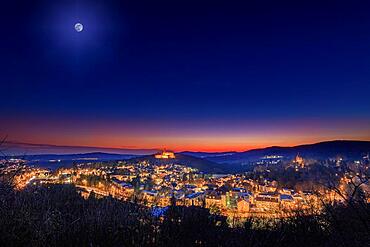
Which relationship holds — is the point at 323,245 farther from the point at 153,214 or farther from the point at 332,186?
the point at 153,214

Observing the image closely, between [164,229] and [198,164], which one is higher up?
[164,229]

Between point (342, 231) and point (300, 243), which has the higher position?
point (342, 231)

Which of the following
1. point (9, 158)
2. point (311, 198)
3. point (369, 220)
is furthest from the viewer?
point (311, 198)

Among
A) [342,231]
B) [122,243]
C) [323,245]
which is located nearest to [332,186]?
[342,231]

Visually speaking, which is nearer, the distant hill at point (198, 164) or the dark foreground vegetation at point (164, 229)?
the dark foreground vegetation at point (164, 229)

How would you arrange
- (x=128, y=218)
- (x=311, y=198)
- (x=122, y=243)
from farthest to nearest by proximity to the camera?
(x=311, y=198)
(x=128, y=218)
(x=122, y=243)

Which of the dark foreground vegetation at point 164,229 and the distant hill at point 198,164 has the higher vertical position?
the dark foreground vegetation at point 164,229

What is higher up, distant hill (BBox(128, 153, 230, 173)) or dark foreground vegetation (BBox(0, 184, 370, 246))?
dark foreground vegetation (BBox(0, 184, 370, 246))

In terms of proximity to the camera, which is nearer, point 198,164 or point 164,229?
point 164,229
